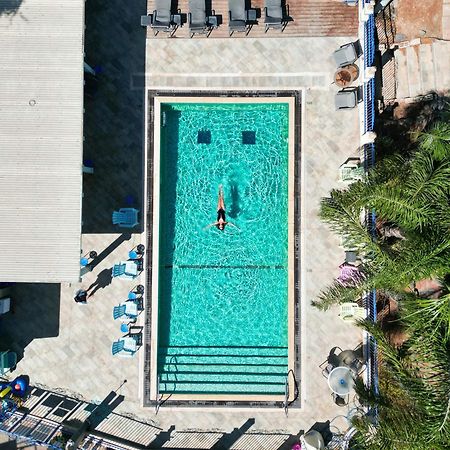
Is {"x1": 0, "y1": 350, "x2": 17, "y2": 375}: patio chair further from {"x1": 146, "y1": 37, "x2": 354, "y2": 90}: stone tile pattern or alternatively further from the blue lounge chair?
{"x1": 146, "y1": 37, "x2": 354, "y2": 90}: stone tile pattern

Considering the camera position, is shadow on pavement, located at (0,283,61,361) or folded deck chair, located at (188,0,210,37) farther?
shadow on pavement, located at (0,283,61,361)

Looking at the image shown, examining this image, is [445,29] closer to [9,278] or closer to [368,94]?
[368,94]

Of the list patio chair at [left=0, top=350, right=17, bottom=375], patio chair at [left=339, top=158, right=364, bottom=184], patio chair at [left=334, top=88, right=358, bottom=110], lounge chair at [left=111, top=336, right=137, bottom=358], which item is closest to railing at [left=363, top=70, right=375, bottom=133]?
patio chair at [left=334, top=88, right=358, bottom=110]

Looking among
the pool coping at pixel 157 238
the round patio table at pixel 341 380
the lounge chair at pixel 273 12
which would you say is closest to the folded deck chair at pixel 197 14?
the lounge chair at pixel 273 12

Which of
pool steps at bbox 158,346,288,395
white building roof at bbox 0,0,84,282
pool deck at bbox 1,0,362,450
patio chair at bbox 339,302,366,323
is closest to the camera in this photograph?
white building roof at bbox 0,0,84,282

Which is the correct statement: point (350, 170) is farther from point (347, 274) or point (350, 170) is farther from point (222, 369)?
point (222, 369)
